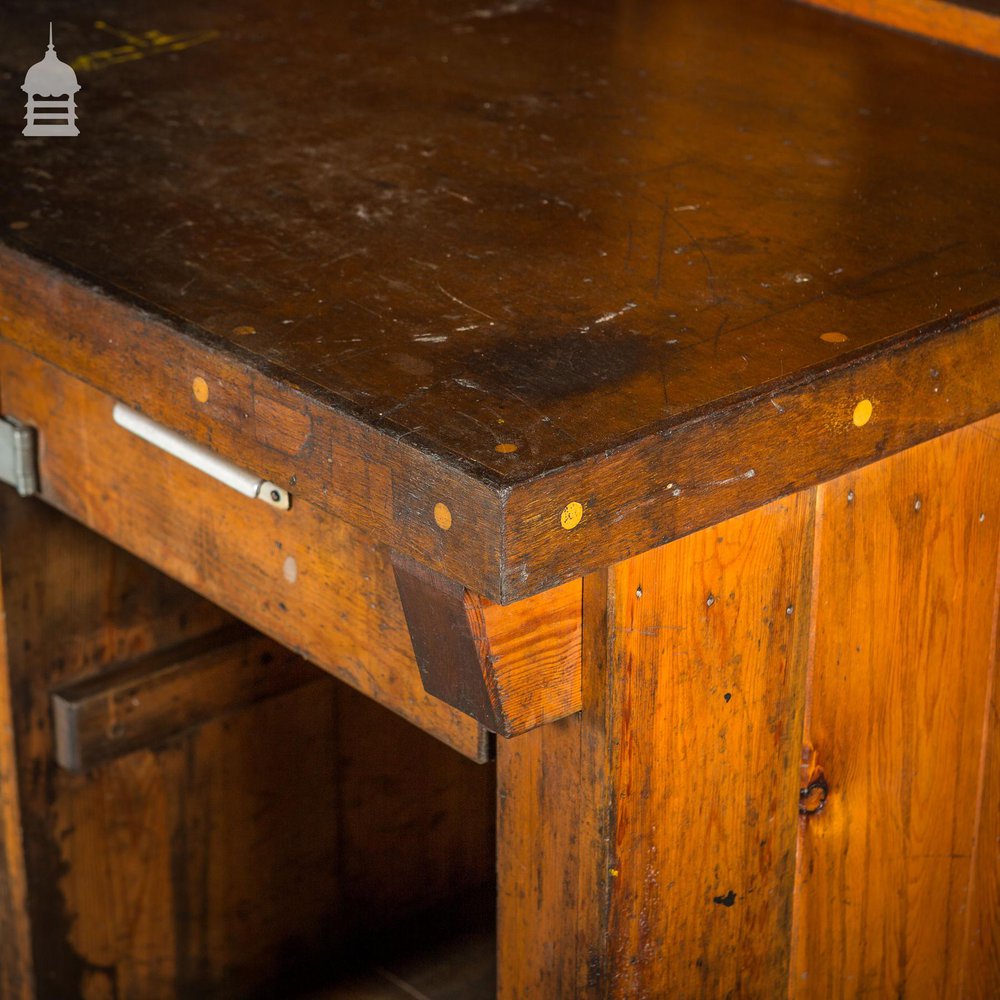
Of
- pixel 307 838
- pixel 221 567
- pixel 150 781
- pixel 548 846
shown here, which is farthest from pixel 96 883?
pixel 548 846

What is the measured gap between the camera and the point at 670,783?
0.90 meters

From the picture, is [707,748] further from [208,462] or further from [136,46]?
[136,46]

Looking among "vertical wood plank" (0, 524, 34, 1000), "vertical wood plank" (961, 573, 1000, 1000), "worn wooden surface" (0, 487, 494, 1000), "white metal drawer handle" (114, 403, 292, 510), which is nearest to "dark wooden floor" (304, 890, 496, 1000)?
"worn wooden surface" (0, 487, 494, 1000)

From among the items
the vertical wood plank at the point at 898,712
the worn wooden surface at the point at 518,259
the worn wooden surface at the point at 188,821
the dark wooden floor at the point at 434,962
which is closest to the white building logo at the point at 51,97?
the worn wooden surface at the point at 518,259

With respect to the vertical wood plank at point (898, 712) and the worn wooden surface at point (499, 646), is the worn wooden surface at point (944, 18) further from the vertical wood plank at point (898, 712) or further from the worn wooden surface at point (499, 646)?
the worn wooden surface at point (499, 646)

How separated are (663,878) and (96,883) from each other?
665 mm

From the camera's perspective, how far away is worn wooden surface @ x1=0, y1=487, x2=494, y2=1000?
4.43 feet

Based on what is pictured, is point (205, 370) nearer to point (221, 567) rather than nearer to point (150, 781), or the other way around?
point (221, 567)

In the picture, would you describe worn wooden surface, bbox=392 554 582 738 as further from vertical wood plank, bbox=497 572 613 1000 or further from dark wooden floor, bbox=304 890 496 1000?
dark wooden floor, bbox=304 890 496 1000

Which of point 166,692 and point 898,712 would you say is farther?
point 166,692

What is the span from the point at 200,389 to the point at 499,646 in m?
0.21

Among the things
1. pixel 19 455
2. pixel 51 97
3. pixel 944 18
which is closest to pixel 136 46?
pixel 51 97

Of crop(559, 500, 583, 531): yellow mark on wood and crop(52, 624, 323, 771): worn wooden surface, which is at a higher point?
crop(559, 500, 583, 531): yellow mark on wood

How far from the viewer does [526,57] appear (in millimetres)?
1359
